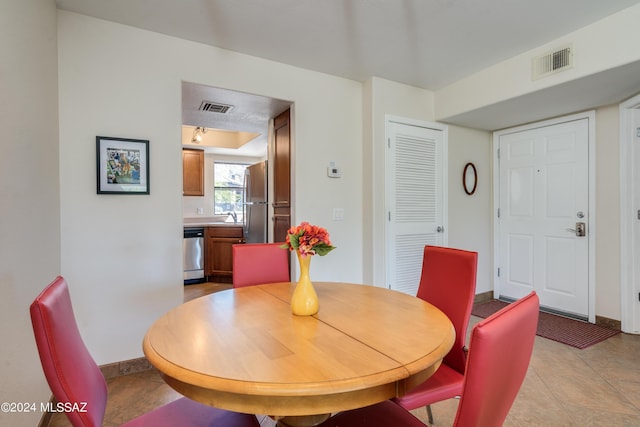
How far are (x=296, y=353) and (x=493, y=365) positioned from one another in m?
0.54

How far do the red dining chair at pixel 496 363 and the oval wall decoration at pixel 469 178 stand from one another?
3427 mm

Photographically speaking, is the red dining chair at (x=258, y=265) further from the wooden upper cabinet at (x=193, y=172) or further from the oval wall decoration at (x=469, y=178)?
the wooden upper cabinet at (x=193, y=172)

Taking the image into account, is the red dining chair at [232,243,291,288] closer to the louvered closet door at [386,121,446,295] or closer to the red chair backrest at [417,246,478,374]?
the red chair backrest at [417,246,478,374]

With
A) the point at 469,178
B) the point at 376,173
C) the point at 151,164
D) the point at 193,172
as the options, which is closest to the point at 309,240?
the point at 151,164

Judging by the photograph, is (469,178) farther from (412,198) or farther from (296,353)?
(296,353)

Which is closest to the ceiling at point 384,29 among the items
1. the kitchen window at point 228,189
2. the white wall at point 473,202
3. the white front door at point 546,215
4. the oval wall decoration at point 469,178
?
the white front door at point 546,215

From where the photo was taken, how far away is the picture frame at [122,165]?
2258 millimetres

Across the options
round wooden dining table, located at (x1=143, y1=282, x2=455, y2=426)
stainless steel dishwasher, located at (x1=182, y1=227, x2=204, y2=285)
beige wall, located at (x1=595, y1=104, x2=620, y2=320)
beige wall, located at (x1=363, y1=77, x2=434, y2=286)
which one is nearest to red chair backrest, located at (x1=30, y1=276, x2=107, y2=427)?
round wooden dining table, located at (x1=143, y1=282, x2=455, y2=426)

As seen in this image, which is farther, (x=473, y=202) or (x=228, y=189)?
(x=228, y=189)

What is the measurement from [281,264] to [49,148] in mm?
1579

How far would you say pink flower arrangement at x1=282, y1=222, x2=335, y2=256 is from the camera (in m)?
1.33

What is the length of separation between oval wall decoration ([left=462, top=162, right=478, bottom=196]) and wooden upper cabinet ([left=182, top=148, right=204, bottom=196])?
4.16 m

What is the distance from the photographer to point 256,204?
4.60 meters

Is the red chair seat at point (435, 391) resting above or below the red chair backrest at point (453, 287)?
below
